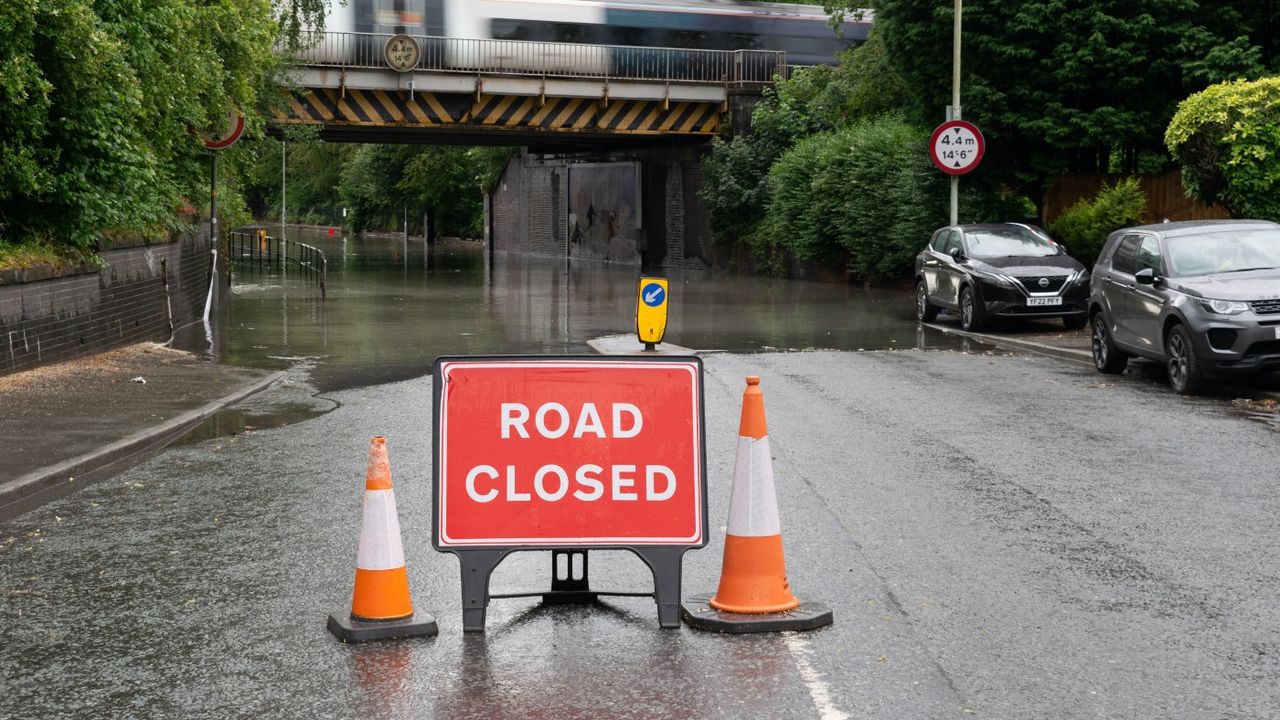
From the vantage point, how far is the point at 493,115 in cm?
4419

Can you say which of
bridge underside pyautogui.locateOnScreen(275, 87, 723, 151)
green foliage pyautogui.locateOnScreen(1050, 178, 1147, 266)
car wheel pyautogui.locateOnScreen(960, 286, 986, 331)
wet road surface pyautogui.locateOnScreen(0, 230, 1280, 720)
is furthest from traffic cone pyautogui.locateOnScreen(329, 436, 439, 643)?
bridge underside pyautogui.locateOnScreen(275, 87, 723, 151)

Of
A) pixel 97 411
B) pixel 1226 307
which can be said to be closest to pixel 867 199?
pixel 1226 307

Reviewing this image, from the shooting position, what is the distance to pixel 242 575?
7.24 m

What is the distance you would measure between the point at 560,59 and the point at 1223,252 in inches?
1245

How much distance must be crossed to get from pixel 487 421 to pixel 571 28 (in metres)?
40.1

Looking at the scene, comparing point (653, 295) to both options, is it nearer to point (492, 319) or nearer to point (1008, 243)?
point (1008, 243)

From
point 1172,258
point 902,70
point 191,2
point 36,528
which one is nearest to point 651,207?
point 902,70

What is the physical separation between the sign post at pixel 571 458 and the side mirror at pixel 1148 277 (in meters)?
10.1

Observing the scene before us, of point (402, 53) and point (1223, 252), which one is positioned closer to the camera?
point (1223, 252)

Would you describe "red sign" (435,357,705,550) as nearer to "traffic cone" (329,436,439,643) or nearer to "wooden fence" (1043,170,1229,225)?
"traffic cone" (329,436,439,643)

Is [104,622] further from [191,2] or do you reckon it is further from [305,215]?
[305,215]

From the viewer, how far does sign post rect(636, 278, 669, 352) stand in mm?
17859

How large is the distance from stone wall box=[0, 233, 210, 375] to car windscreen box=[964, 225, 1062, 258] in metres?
12.0

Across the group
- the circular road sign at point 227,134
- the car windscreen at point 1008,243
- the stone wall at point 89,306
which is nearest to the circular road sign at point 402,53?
the circular road sign at point 227,134
